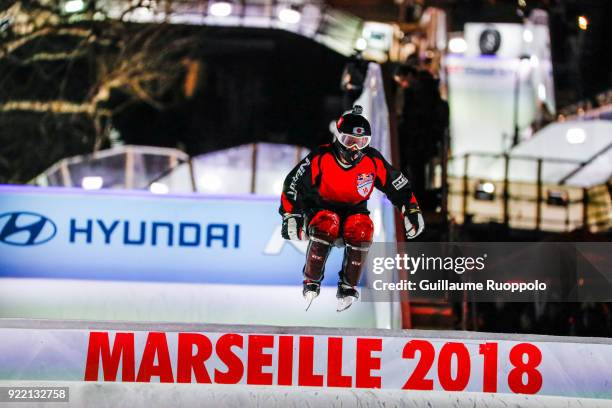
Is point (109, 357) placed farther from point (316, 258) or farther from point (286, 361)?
point (316, 258)

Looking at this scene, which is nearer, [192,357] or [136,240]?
[192,357]

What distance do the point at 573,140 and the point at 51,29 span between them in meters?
9.23

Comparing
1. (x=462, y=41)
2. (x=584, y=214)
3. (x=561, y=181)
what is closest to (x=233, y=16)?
(x=462, y=41)

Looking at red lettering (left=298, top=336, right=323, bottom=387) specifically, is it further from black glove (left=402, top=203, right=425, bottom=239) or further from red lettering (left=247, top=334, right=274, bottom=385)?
black glove (left=402, top=203, right=425, bottom=239)

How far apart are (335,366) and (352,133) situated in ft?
5.74

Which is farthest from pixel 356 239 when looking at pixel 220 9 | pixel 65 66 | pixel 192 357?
pixel 220 9

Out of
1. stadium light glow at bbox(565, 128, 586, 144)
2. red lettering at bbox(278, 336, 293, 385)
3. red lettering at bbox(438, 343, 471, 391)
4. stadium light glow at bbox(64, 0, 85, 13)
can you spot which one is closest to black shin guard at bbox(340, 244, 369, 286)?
red lettering at bbox(278, 336, 293, 385)

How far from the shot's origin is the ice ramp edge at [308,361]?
25.2ft

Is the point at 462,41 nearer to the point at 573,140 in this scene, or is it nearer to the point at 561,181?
the point at 573,140

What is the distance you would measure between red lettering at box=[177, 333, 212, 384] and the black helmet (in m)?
1.78

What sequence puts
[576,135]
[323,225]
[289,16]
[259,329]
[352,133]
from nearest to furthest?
[352,133], [323,225], [259,329], [576,135], [289,16]

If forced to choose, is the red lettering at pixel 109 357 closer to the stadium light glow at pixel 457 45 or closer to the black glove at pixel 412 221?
the black glove at pixel 412 221

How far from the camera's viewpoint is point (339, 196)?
7.60 metres

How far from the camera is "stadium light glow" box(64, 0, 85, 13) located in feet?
55.9
